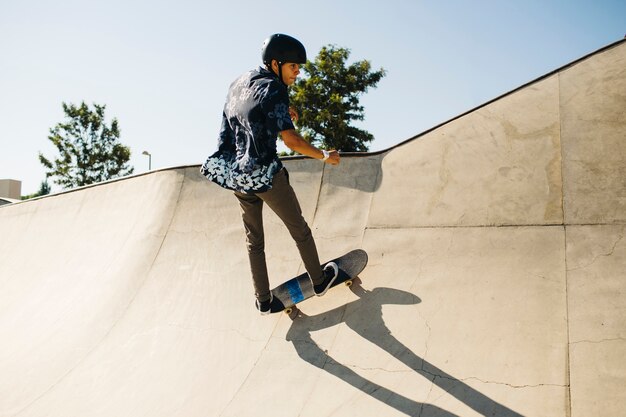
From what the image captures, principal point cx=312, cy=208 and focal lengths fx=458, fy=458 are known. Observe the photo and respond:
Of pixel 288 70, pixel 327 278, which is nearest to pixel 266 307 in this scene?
pixel 327 278

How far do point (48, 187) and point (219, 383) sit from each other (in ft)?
195

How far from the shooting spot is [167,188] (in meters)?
6.42

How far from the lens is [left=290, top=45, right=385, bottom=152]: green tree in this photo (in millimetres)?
26766

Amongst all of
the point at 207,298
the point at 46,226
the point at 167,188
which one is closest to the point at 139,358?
the point at 207,298

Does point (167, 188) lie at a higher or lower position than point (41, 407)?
higher

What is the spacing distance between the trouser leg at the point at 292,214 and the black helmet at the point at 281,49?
34.2 inches

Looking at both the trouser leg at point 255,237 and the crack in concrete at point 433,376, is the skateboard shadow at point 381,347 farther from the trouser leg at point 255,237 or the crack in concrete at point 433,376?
the trouser leg at point 255,237

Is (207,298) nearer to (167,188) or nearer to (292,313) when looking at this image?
(292,313)

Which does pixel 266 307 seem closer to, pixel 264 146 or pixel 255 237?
pixel 255 237

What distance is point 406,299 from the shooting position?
3.59 meters

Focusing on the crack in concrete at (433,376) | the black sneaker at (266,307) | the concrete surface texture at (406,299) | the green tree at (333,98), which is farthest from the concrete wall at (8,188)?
the crack in concrete at (433,376)

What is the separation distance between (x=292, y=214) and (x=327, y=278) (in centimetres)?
70

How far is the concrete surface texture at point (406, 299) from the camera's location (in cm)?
287

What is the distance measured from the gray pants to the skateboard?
0.14 metres
